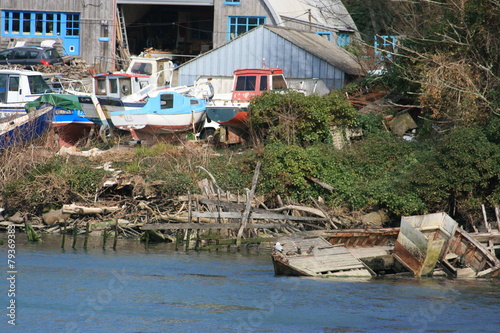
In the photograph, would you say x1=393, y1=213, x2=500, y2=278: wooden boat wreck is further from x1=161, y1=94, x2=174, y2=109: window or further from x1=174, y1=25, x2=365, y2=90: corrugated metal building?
x1=174, y1=25, x2=365, y2=90: corrugated metal building

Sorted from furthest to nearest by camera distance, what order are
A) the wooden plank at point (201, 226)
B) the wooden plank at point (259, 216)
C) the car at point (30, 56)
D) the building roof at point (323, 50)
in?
1. the car at point (30, 56)
2. the building roof at point (323, 50)
3. the wooden plank at point (259, 216)
4. the wooden plank at point (201, 226)

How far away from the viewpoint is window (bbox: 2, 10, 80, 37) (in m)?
38.8

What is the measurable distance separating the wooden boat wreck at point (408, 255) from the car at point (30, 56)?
22.4m

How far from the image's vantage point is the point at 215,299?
14.6 metres

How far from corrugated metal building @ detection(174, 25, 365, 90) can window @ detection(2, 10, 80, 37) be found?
1048cm

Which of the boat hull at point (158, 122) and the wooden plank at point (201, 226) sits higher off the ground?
the boat hull at point (158, 122)

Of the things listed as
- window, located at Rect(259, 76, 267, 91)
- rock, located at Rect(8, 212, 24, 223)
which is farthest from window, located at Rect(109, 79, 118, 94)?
rock, located at Rect(8, 212, 24, 223)

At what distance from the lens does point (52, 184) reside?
21.7 m

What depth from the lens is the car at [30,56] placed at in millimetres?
35250

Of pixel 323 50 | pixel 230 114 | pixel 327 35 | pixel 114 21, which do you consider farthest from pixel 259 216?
pixel 114 21

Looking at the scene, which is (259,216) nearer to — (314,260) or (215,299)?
(314,260)

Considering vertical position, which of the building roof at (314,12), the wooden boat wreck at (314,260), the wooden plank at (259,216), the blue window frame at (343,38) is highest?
the building roof at (314,12)

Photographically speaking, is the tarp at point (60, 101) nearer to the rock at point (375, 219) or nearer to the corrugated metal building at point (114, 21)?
the corrugated metal building at point (114, 21)

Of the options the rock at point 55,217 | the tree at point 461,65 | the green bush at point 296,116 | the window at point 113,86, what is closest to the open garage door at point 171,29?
the window at point 113,86
